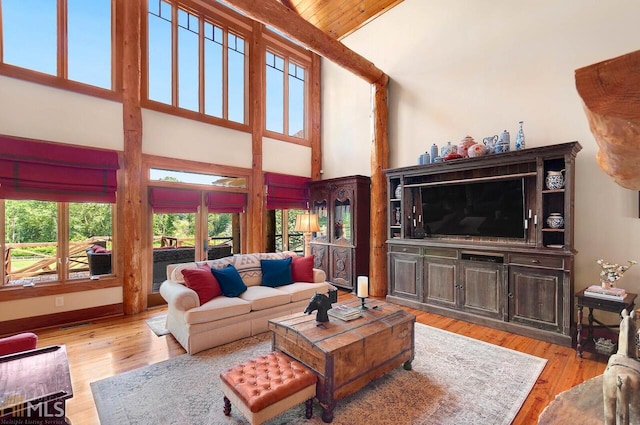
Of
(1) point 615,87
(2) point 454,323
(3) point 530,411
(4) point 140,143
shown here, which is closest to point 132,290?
(4) point 140,143

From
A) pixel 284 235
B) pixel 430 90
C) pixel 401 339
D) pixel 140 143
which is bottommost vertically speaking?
pixel 401 339

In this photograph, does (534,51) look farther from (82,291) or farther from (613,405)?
(82,291)

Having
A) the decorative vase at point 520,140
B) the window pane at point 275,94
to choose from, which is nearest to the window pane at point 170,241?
the window pane at point 275,94

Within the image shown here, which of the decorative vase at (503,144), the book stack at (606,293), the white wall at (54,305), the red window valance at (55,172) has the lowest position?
the white wall at (54,305)

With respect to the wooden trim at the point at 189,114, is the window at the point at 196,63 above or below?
above

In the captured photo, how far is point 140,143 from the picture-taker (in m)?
4.45

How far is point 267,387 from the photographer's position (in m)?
1.93

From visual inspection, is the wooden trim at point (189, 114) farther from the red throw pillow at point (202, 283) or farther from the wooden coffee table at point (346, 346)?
the wooden coffee table at point (346, 346)

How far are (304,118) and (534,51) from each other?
14.2 ft

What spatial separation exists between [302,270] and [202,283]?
4.73ft

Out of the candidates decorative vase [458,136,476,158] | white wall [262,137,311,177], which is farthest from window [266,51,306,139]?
decorative vase [458,136,476,158]

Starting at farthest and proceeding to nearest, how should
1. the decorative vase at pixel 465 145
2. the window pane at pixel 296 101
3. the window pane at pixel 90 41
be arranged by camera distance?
1. the window pane at pixel 296 101
2. the decorative vase at pixel 465 145
3. the window pane at pixel 90 41

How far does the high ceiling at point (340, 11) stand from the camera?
18.3 ft

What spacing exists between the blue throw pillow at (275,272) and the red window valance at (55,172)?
2.37 metres
